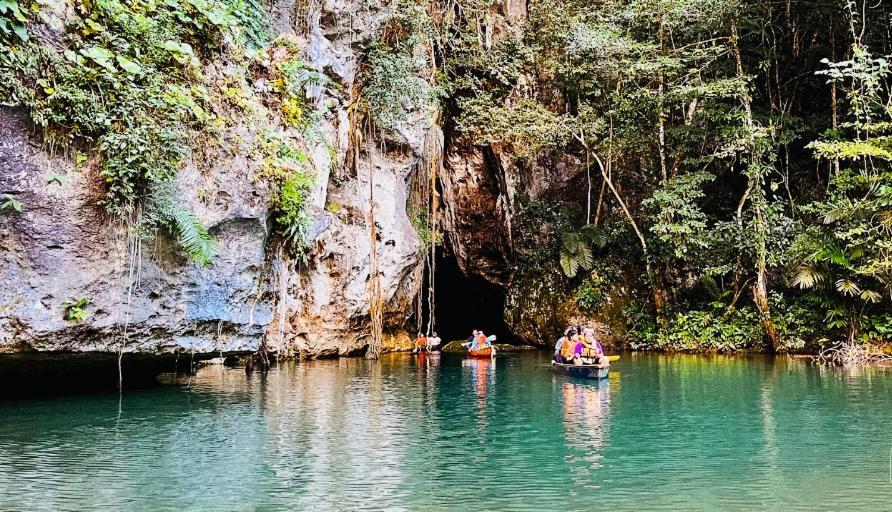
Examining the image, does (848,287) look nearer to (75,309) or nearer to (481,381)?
(481,381)

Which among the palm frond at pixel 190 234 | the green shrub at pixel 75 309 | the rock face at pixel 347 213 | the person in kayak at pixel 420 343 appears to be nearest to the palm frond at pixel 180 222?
the palm frond at pixel 190 234

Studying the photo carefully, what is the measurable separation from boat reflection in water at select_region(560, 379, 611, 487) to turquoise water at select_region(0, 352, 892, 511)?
33mm

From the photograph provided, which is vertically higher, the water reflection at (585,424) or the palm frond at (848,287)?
the palm frond at (848,287)

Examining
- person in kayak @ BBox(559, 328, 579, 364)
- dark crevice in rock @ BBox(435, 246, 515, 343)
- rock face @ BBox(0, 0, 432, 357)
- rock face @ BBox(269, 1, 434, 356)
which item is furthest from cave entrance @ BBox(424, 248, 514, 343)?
rock face @ BBox(0, 0, 432, 357)

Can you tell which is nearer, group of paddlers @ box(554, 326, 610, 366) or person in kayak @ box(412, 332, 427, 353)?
group of paddlers @ box(554, 326, 610, 366)

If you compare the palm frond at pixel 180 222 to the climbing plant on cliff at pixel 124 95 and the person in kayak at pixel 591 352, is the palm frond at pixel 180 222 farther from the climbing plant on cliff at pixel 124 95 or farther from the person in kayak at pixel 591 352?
the person in kayak at pixel 591 352

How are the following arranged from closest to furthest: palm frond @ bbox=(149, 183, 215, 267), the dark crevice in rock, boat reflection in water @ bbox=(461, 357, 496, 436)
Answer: boat reflection in water @ bbox=(461, 357, 496, 436), palm frond @ bbox=(149, 183, 215, 267), the dark crevice in rock

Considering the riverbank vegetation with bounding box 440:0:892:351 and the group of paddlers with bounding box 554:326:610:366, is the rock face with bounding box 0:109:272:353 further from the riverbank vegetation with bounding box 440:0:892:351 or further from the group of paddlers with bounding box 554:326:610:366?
the riverbank vegetation with bounding box 440:0:892:351

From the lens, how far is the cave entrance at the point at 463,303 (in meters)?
28.4

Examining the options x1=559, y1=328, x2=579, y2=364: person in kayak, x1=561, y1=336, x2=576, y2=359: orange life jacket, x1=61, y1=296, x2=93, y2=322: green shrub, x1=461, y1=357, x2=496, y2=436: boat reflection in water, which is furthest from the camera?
x1=561, y1=336, x2=576, y2=359: orange life jacket

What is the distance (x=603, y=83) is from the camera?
929 inches

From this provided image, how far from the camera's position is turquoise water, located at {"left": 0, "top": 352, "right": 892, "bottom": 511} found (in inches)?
227

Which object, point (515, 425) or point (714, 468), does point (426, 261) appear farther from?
point (714, 468)

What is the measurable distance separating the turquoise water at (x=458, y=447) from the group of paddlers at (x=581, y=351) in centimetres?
138
